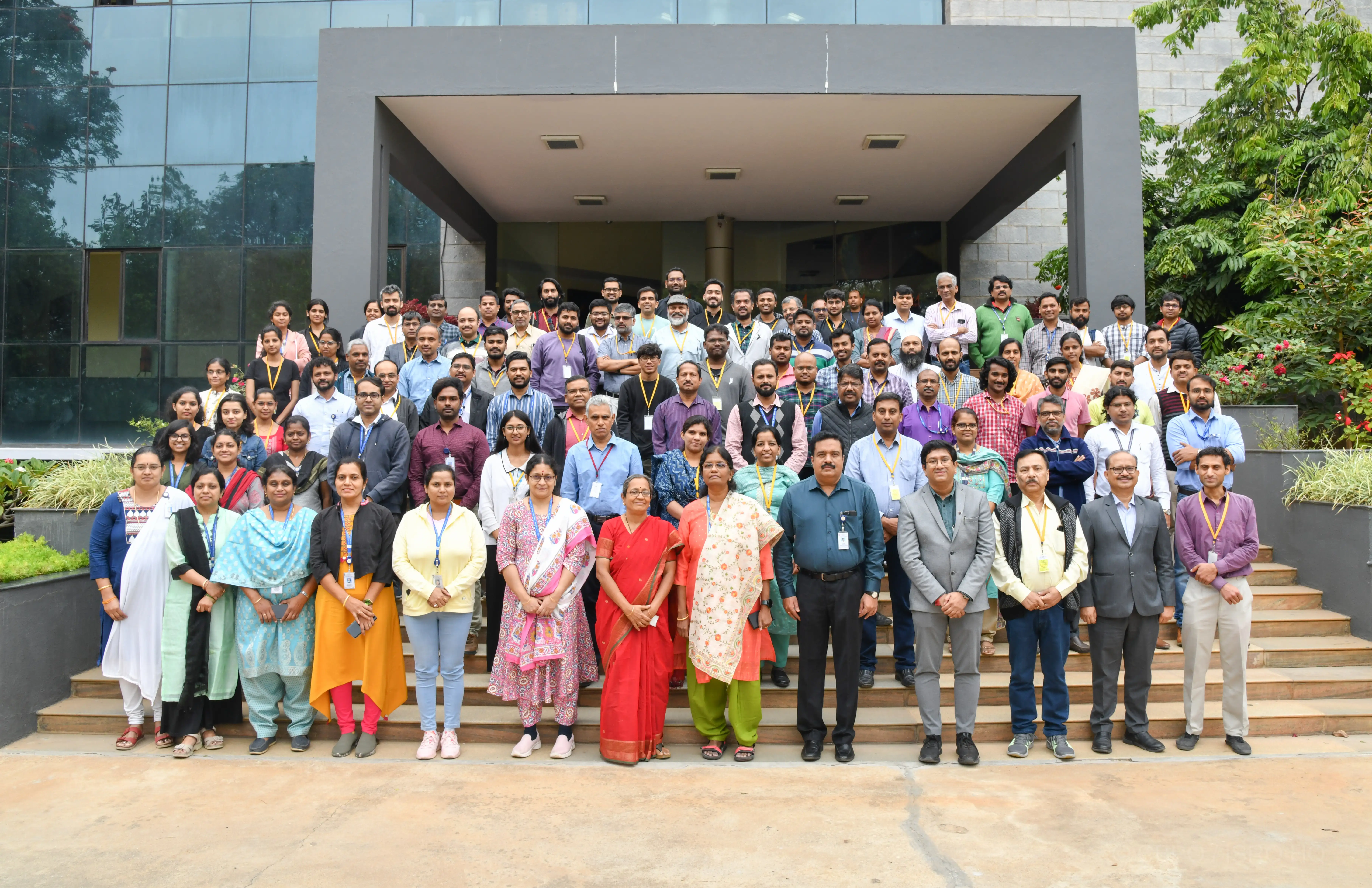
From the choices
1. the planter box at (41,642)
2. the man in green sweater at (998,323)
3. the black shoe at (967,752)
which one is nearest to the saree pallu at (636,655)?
the black shoe at (967,752)

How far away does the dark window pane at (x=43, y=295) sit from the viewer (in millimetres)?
15164

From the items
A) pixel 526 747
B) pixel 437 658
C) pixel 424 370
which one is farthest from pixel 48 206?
pixel 526 747

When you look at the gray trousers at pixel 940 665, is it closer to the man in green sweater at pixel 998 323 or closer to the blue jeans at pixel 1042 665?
the blue jeans at pixel 1042 665

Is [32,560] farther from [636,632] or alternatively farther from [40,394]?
[40,394]

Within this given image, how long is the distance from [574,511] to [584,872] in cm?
225

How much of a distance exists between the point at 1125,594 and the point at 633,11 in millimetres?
9120

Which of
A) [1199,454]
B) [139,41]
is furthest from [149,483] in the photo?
[139,41]

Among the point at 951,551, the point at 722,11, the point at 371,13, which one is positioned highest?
the point at 371,13

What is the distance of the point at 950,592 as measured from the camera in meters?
5.43

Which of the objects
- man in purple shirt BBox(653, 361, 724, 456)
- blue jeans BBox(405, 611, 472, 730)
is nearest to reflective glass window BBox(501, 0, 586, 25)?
man in purple shirt BBox(653, 361, 724, 456)

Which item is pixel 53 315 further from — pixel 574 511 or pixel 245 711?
pixel 574 511

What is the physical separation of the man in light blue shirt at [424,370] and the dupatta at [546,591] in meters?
2.60

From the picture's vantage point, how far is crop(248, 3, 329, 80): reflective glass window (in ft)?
49.2

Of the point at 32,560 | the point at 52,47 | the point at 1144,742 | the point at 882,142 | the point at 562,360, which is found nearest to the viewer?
the point at 1144,742
